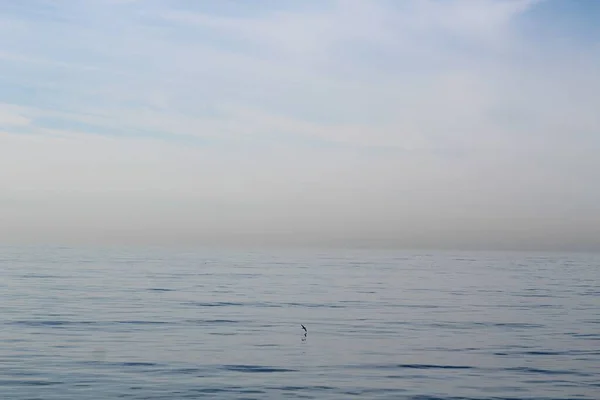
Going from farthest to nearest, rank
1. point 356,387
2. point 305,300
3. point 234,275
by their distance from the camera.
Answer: point 234,275 < point 305,300 < point 356,387

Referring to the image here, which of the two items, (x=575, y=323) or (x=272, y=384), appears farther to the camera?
(x=575, y=323)

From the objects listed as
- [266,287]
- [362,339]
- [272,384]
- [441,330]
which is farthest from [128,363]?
[266,287]

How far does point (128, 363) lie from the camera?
78.0 ft

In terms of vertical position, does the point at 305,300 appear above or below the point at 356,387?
above

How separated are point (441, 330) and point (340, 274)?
41503mm

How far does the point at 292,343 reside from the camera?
28.7m

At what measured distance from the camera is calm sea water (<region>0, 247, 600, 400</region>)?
21094 mm

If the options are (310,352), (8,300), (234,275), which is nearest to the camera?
(310,352)

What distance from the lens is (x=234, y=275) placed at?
228 ft

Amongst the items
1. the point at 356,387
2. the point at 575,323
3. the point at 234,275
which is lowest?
the point at 356,387

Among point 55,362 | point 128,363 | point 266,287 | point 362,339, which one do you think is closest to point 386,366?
point 362,339

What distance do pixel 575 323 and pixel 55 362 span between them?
24987 millimetres

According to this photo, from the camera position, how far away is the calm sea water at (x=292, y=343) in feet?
69.2

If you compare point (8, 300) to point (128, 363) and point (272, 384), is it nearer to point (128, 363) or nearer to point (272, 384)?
point (128, 363)
